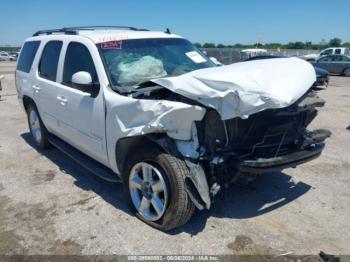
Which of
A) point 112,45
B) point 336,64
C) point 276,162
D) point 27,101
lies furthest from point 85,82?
point 336,64

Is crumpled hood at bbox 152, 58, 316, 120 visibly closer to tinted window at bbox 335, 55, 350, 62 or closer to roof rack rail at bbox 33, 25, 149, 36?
roof rack rail at bbox 33, 25, 149, 36

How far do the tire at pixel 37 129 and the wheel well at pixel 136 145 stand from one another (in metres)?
2.53

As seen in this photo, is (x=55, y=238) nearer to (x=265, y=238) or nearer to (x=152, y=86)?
(x=152, y=86)

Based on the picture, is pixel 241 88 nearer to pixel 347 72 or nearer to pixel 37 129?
pixel 37 129

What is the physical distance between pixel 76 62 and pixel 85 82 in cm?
84

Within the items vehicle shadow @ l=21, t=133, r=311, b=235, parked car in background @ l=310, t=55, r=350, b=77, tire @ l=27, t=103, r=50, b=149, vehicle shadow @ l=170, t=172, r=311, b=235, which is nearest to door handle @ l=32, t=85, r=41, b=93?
tire @ l=27, t=103, r=50, b=149

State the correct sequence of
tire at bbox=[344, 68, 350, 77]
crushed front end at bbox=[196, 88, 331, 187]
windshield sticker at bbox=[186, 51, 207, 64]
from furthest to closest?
tire at bbox=[344, 68, 350, 77] → windshield sticker at bbox=[186, 51, 207, 64] → crushed front end at bbox=[196, 88, 331, 187]

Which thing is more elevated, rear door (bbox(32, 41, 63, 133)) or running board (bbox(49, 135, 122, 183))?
rear door (bbox(32, 41, 63, 133))

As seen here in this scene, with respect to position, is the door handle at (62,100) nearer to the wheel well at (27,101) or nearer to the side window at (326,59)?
the wheel well at (27,101)

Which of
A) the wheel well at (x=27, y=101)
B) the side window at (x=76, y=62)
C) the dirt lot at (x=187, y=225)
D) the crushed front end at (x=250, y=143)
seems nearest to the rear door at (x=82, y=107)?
the side window at (x=76, y=62)

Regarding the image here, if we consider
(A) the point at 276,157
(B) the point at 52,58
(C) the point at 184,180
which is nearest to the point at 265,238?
(A) the point at 276,157

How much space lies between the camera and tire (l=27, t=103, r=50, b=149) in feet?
19.1

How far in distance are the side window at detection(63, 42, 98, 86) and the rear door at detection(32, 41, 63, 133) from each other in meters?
0.29

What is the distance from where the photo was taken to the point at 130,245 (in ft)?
10.9
